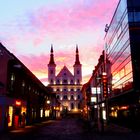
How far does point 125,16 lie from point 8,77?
17.7 metres

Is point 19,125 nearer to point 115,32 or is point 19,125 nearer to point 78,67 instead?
point 115,32

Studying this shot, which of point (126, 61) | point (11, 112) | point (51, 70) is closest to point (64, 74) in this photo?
point (51, 70)

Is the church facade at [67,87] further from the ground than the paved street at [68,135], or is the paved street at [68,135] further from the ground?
the church facade at [67,87]

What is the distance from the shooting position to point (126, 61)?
36.9m

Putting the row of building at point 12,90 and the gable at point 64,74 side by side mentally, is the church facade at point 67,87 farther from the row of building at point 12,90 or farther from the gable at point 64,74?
the row of building at point 12,90

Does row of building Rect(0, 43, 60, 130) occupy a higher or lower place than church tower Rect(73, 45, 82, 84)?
lower

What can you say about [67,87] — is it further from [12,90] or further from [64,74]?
[12,90]

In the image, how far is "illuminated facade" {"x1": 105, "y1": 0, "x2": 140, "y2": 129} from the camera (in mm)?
33519

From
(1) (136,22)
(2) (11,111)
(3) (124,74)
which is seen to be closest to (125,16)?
(1) (136,22)

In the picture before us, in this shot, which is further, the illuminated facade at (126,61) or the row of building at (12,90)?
the illuminated facade at (126,61)

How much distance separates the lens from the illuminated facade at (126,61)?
33519 mm

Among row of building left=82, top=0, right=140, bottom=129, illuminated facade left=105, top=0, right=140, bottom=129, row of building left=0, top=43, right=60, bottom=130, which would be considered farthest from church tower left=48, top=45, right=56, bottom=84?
illuminated facade left=105, top=0, right=140, bottom=129

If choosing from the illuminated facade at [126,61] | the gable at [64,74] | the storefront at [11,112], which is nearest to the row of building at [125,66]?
the illuminated facade at [126,61]

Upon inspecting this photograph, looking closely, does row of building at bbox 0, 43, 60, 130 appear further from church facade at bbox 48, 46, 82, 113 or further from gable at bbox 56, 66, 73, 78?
gable at bbox 56, 66, 73, 78
